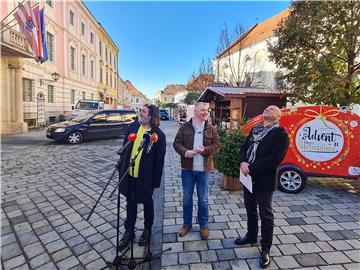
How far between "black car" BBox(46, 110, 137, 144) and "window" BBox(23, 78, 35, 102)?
648 centimetres

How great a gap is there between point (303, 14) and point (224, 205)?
6498 millimetres

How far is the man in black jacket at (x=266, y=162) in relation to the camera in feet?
7.95

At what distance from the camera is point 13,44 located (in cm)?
1184

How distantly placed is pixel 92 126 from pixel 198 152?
32.2 feet

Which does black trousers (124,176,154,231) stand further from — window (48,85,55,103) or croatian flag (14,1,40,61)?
window (48,85,55,103)

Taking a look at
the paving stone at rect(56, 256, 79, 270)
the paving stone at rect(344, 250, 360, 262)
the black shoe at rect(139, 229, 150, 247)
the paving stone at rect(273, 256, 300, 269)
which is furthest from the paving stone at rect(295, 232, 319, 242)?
the paving stone at rect(56, 256, 79, 270)

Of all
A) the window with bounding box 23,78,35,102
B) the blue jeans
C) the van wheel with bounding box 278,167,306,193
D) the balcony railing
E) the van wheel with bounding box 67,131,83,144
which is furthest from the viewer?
the window with bounding box 23,78,35,102

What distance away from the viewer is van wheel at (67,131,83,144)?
1069 cm

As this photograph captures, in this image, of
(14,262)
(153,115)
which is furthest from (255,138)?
(14,262)

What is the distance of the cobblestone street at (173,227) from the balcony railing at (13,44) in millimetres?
9345

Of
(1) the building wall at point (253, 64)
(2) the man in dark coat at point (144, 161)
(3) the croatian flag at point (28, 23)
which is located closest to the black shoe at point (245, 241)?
(2) the man in dark coat at point (144, 161)

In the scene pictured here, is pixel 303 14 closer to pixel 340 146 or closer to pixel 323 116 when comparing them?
pixel 323 116

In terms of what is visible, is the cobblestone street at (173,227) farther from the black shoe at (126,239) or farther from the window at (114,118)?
the window at (114,118)

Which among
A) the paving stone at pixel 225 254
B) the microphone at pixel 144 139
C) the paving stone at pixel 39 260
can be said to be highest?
the microphone at pixel 144 139
